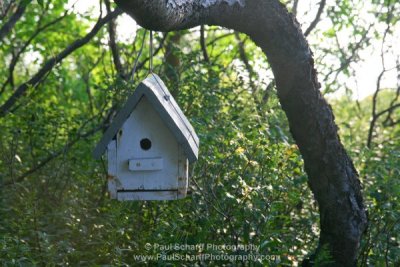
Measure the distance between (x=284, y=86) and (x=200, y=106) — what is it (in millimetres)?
1510

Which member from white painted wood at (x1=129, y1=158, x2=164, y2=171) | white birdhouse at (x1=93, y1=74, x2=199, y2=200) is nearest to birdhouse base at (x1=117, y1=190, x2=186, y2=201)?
white birdhouse at (x1=93, y1=74, x2=199, y2=200)

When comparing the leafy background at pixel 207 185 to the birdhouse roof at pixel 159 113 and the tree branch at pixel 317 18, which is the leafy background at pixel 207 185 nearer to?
the tree branch at pixel 317 18

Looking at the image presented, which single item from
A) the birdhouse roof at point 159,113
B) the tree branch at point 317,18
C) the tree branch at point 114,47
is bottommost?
the birdhouse roof at point 159,113

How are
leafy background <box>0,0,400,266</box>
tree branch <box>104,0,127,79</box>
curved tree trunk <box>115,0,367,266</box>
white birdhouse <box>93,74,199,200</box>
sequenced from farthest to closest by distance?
1. tree branch <box>104,0,127,79</box>
2. leafy background <box>0,0,400,266</box>
3. curved tree trunk <box>115,0,367,266</box>
4. white birdhouse <box>93,74,199,200</box>

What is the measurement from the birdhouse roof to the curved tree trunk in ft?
1.22

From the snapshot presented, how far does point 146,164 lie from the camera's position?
368 cm

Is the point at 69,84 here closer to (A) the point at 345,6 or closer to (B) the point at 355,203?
(A) the point at 345,6

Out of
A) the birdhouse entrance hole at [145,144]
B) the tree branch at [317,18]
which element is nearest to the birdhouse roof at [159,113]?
the birdhouse entrance hole at [145,144]

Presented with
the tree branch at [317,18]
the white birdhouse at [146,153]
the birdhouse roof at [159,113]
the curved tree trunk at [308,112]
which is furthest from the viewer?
the tree branch at [317,18]

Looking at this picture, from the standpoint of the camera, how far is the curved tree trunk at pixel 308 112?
3.93 m

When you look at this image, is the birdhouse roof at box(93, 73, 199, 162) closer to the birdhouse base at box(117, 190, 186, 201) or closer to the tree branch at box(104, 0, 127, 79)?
the birdhouse base at box(117, 190, 186, 201)

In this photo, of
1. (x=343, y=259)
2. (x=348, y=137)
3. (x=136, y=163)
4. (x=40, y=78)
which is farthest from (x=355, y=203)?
(x=40, y=78)

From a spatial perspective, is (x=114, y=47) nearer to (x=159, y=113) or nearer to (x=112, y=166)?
(x=112, y=166)

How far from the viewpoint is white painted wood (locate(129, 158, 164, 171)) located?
12.0 feet
